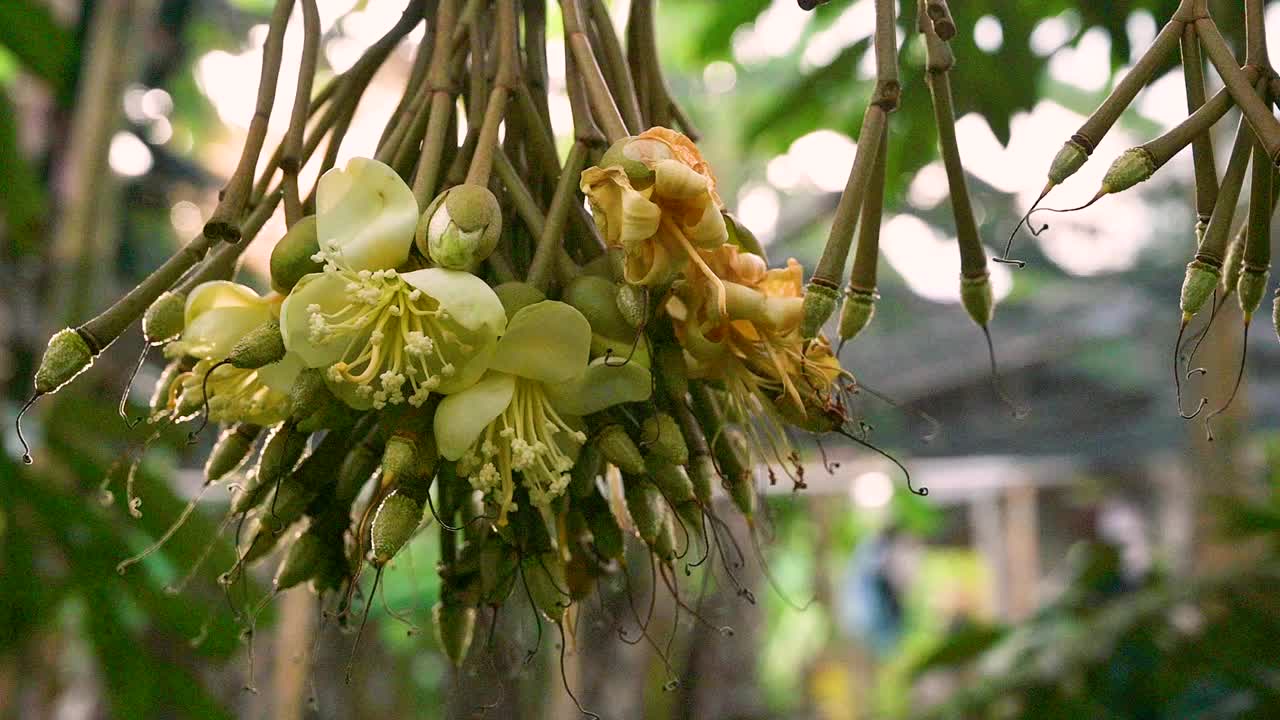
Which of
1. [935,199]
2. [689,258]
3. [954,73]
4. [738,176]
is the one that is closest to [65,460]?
[954,73]

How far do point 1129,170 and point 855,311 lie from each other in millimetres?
154

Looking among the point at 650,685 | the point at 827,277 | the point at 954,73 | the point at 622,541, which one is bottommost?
the point at 650,685

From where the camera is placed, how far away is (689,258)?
568 millimetres

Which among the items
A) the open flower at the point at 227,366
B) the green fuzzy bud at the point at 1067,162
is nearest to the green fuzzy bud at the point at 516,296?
the open flower at the point at 227,366

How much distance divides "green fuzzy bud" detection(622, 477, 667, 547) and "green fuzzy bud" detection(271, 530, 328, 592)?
17cm

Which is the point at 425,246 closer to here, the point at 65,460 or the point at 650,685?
the point at 65,460

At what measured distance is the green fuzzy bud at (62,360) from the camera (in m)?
0.58

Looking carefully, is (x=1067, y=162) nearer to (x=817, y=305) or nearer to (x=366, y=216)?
(x=817, y=305)

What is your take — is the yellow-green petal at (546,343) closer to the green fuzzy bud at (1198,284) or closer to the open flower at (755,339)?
the open flower at (755,339)

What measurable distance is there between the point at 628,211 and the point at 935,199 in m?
2.96

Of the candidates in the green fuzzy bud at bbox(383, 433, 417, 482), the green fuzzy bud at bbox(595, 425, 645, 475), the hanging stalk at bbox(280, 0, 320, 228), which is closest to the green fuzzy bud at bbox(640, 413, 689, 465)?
the green fuzzy bud at bbox(595, 425, 645, 475)

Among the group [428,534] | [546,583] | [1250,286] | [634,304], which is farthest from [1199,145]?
[428,534]

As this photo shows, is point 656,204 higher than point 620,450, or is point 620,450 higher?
point 656,204

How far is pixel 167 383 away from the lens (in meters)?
0.67
